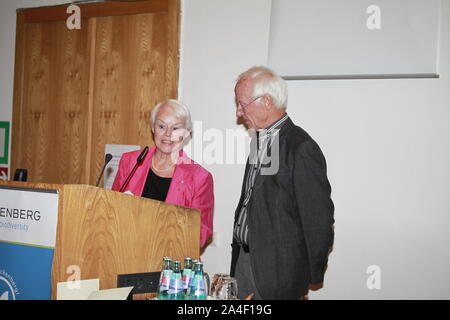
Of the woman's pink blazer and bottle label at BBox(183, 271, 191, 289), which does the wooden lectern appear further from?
the woman's pink blazer

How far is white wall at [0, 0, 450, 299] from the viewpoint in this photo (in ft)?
8.84

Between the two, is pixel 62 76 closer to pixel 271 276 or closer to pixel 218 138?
pixel 218 138

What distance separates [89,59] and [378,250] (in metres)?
2.64

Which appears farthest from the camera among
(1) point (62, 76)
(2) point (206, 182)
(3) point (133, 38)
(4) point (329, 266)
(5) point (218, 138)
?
(1) point (62, 76)

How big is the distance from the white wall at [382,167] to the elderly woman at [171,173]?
0.65 meters

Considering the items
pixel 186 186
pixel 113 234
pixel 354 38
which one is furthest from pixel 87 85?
pixel 113 234

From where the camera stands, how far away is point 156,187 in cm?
266

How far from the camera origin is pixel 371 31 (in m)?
2.83

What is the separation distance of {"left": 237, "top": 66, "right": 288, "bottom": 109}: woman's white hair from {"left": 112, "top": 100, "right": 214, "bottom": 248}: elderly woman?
1.71 ft

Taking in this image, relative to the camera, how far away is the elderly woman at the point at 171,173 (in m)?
2.62

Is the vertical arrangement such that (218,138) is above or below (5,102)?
below

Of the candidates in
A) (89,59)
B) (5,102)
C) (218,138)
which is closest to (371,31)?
(218,138)

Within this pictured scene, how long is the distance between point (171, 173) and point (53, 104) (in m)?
1.89
